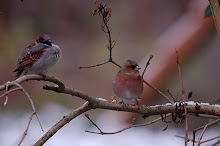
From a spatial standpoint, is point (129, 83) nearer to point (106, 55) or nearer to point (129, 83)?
point (129, 83)

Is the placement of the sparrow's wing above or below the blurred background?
below

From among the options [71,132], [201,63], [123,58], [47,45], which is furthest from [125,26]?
[47,45]

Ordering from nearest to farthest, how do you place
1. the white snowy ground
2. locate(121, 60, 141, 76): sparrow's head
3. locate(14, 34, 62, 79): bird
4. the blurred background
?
locate(14, 34, 62, 79): bird < locate(121, 60, 141, 76): sparrow's head < the white snowy ground < the blurred background

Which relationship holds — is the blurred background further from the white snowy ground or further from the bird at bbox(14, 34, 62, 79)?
the bird at bbox(14, 34, 62, 79)

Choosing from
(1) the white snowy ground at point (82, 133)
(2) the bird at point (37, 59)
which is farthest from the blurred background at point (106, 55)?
(2) the bird at point (37, 59)

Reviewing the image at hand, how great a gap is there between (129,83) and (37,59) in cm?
38

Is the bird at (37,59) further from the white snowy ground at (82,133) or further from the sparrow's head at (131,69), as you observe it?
the white snowy ground at (82,133)

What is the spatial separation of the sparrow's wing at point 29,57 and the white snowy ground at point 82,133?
58.4 inches

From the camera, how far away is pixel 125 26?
496 cm

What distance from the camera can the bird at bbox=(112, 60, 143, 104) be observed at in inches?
62.8

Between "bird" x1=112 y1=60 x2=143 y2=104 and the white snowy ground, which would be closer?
"bird" x1=112 y1=60 x2=143 y2=104

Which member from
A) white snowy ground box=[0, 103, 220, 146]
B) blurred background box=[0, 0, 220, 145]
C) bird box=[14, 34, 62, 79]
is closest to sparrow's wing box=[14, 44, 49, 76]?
bird box=[14, 34, 62, 79]

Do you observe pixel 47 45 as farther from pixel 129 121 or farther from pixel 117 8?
pixel 117 8

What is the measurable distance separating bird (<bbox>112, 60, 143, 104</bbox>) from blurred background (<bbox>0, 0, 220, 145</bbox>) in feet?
4.53
